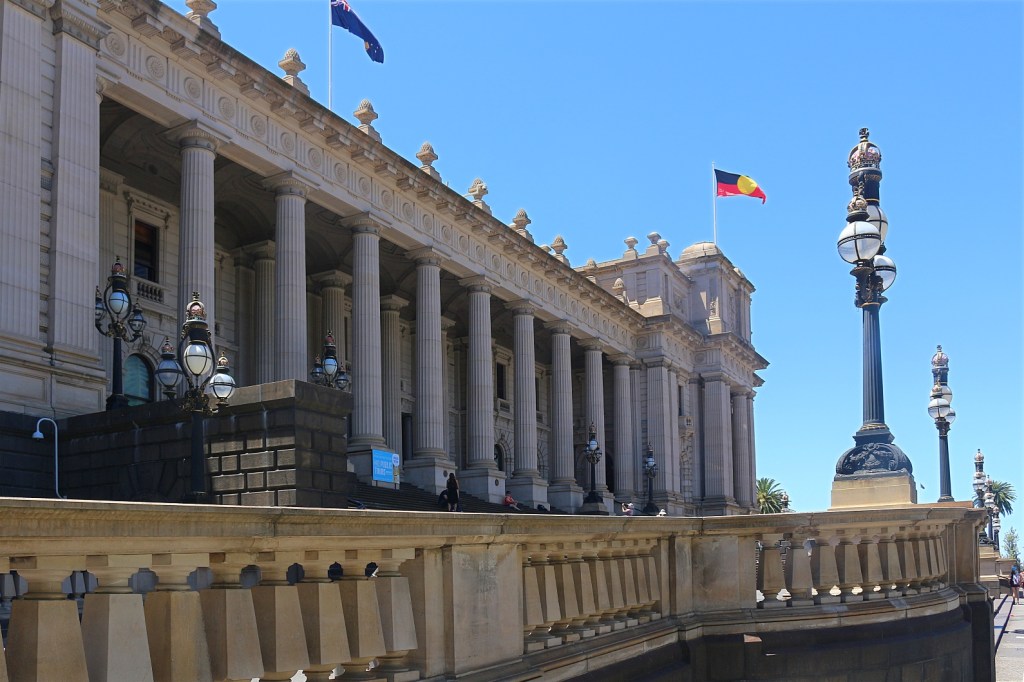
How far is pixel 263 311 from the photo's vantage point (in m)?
35.2

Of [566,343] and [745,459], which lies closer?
[566,343]

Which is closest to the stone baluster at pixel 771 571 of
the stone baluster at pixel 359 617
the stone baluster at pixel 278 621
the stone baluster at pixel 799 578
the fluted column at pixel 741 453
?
the stone baluster at pixel 799 578

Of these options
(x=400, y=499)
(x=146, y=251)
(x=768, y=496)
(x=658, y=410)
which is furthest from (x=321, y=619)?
(x=768, y=496)

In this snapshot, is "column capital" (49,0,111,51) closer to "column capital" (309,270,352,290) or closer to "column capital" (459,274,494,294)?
"column capital" (309,270,352,290)

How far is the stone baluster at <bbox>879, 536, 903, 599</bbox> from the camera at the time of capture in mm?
10438

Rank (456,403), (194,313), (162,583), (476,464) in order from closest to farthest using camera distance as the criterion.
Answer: (162,583)
(194,313)
(476,464)
(456,403)

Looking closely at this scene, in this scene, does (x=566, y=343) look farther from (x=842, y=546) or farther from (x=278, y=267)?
(x=842, y=546)

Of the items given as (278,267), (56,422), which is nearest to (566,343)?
(278,267)

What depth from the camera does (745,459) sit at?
66.9 m

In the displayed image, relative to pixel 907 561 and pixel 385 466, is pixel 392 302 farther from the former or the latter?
pixel 907 561

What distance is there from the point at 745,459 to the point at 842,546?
2291 inches

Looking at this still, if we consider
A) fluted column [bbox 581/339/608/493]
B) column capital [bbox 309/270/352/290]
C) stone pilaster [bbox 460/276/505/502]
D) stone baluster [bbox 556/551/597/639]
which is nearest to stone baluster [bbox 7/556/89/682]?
stone baluster [bbox 556/551/597/639]

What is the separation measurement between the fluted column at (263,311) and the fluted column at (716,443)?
33.9 meters

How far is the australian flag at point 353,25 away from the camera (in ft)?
108
